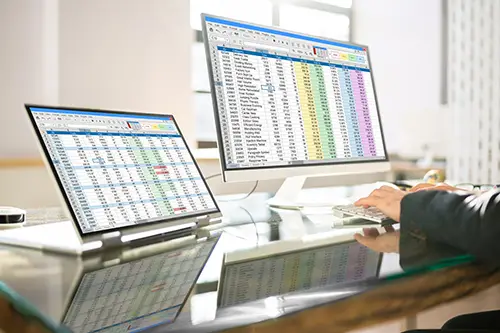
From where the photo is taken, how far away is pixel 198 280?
1.97 feet

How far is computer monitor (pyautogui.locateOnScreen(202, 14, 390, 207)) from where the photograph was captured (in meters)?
1.13

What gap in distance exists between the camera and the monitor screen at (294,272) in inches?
21.9

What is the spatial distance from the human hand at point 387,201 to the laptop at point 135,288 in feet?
1.29

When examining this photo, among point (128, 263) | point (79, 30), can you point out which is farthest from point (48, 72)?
point (128, 263)

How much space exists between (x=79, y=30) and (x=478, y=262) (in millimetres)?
2526

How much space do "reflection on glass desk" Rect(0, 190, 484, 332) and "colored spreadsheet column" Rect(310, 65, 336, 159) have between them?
0.46 meters

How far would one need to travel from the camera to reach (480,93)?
3869 mm

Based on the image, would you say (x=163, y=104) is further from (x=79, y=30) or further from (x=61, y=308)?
(x=61, y=308)

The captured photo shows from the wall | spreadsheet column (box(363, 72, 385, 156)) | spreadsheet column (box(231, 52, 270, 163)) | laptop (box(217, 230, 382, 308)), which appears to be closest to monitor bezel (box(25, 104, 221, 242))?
laptop (box(217, 230, 382, 308))

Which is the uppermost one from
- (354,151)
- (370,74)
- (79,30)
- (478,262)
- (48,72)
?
(79,30)

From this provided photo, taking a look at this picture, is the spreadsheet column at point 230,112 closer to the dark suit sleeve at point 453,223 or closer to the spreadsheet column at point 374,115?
the dark suit sleeve at point 453,223

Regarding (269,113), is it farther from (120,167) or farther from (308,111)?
(120,167)

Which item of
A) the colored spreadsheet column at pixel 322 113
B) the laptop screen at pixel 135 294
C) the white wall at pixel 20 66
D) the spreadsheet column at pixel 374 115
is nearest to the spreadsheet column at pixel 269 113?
the colored spreadsheet column at pixel 322 113

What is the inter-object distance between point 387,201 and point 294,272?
0.46m
